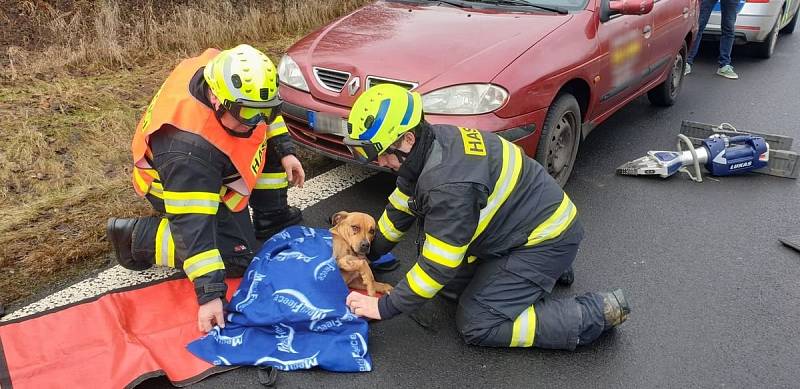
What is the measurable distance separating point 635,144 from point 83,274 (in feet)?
14.8

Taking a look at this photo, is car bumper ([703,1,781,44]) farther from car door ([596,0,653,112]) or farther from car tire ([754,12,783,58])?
car door ([596,0,653,112])

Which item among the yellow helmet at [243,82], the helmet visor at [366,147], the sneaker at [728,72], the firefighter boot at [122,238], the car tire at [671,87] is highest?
the yellow helmet at [243,82]

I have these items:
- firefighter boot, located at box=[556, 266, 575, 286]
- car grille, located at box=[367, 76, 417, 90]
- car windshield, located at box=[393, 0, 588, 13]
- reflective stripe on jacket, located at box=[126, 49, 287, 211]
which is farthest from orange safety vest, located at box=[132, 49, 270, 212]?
car windshield, located at box=[393, 0, 588, 13]

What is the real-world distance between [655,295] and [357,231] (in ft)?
5.43

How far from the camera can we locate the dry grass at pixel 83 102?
3598 millimetres

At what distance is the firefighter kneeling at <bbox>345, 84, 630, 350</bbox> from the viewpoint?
2.54 meters

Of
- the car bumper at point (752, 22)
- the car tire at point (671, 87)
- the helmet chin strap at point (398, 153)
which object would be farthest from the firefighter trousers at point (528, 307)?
the car bumper at point (752, 22)

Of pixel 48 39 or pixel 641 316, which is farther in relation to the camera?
pixel 48 39

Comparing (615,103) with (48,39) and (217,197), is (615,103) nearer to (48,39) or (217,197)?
(217,197)

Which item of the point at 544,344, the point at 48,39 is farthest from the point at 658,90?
the point at 48,39

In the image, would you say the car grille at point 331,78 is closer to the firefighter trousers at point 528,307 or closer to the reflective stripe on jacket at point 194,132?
the reflective stripe on jacket at point 194,132

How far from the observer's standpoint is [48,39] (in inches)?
268

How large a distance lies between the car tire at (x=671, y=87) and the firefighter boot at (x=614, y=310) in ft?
13.1

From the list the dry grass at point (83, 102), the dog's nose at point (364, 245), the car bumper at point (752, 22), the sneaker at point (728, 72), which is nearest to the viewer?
the dog's nose at point (364, 245)
